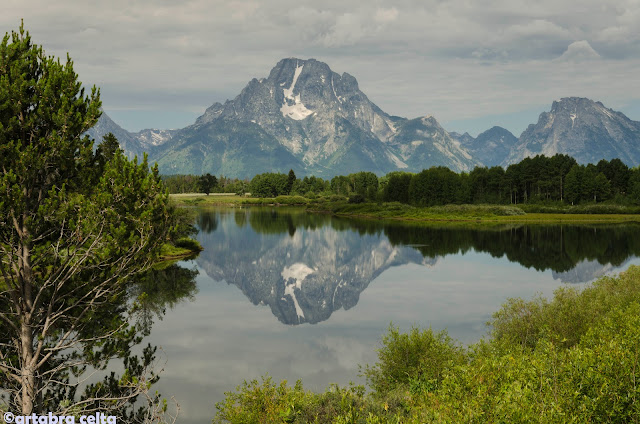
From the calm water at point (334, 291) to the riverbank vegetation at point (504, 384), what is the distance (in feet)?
31.3

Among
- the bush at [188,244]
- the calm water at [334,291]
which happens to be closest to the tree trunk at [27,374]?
the calm water at [334,291]

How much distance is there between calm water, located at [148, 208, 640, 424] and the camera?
42.8 metres

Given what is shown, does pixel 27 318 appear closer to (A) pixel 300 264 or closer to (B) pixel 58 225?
(B) pixel 58 225

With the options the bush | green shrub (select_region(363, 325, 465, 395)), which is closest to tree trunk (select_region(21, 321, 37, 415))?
green shrub (select_region(363, 325, 465, 395))

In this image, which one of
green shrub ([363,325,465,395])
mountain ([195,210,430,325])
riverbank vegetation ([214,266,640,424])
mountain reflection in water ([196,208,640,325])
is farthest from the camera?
mountain reflection in water ([196,208,640,325])

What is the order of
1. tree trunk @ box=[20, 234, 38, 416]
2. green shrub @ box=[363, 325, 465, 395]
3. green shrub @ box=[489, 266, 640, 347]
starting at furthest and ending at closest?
green shrub @ box=[489, 266, 640, 347]
green shrub @ box=[363, 325, 465, 395]
tree trunk @ box=[20, 234, 38, 416]

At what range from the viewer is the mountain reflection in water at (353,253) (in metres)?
76.2

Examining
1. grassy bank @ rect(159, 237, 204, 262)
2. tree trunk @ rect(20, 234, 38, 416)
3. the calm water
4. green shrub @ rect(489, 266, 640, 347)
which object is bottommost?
the calm water

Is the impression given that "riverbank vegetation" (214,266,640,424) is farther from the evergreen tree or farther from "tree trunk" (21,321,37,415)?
"tree trunk" (21,321,37,415)

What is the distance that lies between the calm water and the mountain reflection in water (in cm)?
29

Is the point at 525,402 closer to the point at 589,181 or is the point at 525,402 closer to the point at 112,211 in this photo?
the point at 112,211

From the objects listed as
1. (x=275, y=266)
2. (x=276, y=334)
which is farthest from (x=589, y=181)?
(x=276, y=334)

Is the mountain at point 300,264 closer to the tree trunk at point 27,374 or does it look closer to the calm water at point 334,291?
the calm water at point 334,291

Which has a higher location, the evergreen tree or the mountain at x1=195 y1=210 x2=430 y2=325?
the evergreen tree
